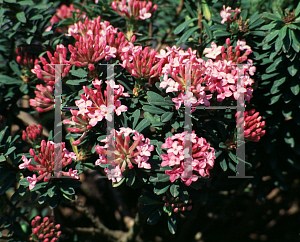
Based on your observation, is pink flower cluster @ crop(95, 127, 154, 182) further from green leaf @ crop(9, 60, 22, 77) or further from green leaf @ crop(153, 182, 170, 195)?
green leaf @ crop(9, 60, 22, 77)

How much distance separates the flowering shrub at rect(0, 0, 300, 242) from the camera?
6.49ft

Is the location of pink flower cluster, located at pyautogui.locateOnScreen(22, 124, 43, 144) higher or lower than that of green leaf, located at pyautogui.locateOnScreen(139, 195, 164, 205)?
higher

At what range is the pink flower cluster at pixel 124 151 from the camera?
1911 millimetres

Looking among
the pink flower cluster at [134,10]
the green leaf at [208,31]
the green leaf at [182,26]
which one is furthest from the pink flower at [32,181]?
the green leaf at [208,31]

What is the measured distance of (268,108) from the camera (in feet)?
8.68

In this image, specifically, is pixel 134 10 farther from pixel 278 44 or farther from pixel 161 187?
pixel 161 187

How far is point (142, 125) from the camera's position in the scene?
82.1 inches

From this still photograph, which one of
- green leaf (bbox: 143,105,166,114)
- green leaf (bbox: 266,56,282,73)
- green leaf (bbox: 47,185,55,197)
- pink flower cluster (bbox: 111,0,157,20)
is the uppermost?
pink flower cluster (bbox: 111,0,157,20)

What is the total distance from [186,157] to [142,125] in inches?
16.6

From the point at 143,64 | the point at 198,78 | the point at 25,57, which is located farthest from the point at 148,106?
the point at 25,57

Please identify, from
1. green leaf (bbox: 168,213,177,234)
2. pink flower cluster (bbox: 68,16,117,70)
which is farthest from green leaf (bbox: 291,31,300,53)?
green leaf (bbox: 168,213,177,234)

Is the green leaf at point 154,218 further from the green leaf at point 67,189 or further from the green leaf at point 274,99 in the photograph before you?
the green leaf at point 274,99

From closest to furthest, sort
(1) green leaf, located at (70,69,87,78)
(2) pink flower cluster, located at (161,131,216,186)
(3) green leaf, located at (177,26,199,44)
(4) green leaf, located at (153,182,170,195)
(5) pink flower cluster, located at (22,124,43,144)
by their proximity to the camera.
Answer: (2) pink flower cluster, located at (161,131,216,186)
(4) green leaf, located at (153,182,170,195)
(1) green leaf, located at (70,69,87,78)
(5) pink flower cluster, located at (22,124,43,144)
(3) green leaf, located at (177,26,199,44)

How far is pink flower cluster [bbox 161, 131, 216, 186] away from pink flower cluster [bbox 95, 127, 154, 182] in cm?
13
